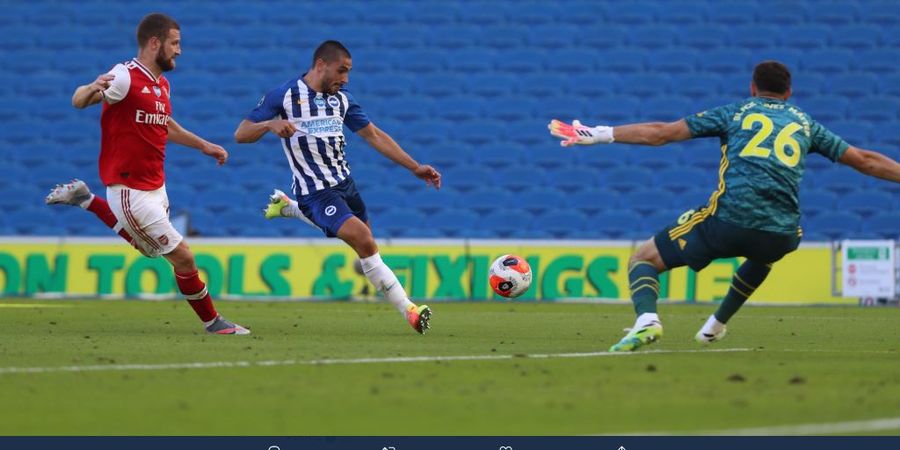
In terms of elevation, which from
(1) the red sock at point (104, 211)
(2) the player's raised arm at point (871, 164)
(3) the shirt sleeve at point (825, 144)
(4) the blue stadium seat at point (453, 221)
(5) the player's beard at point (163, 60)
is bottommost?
(4) the blue stadium seat at point (453, 221)

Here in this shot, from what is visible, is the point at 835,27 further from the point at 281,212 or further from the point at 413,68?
the point at 281,212

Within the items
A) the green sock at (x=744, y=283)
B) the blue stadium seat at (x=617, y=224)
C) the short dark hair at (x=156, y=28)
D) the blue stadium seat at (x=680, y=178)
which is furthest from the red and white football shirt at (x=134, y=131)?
the blue stadium seat at (x=680, y=178)

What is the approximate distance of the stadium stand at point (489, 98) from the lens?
67.1 feet

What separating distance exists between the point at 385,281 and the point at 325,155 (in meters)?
1.12

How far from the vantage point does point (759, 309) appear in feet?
53.7

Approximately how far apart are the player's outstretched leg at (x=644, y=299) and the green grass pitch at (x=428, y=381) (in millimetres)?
182

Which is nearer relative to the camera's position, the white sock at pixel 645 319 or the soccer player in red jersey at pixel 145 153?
the white sock at pixel 645 319

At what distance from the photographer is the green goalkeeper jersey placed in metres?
8.69

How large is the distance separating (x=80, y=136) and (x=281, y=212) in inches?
470

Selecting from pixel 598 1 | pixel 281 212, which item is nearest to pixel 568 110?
pixel 598 1

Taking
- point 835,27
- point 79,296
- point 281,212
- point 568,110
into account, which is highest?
point 835,27

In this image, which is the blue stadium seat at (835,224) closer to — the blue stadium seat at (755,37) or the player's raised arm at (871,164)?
the blue stadium seat at (755,37)

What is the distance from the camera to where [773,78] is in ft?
29.3

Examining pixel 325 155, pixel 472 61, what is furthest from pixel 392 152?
pixel 472 61
